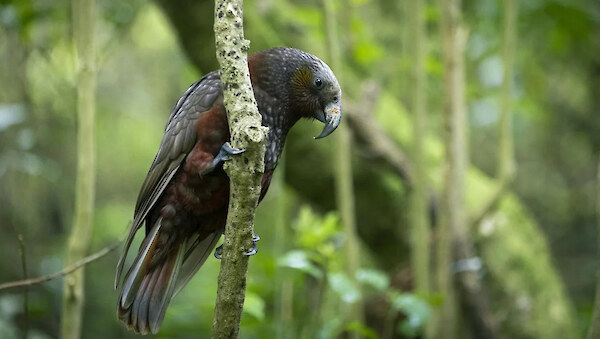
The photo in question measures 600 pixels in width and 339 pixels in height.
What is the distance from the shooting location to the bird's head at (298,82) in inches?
99.3

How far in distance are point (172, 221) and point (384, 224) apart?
2.42 metres

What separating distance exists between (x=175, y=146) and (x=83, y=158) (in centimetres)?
50

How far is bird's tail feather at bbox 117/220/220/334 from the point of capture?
255 cm

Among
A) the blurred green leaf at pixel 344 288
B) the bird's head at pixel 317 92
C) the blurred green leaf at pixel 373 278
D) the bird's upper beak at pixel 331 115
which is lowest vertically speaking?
the blurred green leaf at pixel 344 288

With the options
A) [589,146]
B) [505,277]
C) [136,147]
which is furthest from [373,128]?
[136,147]

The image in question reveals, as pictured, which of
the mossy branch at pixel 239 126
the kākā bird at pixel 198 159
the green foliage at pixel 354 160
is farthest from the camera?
the green foliage at pixel 354 160

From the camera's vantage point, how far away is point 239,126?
6.22ft

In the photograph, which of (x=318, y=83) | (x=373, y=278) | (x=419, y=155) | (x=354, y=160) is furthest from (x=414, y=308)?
(x=354, y=160)

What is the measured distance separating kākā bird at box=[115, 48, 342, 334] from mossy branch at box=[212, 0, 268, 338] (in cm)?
51

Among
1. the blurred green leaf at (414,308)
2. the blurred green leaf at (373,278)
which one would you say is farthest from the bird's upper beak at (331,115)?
the blurred green leaf at (414,308)

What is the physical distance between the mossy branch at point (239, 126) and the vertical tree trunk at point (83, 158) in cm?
103

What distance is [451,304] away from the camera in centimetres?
371

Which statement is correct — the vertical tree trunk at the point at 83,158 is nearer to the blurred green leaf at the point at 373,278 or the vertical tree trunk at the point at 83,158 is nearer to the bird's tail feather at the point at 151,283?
the bird's tail feather at the point at 151,283

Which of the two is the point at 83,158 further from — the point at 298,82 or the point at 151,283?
the point at 298,82
